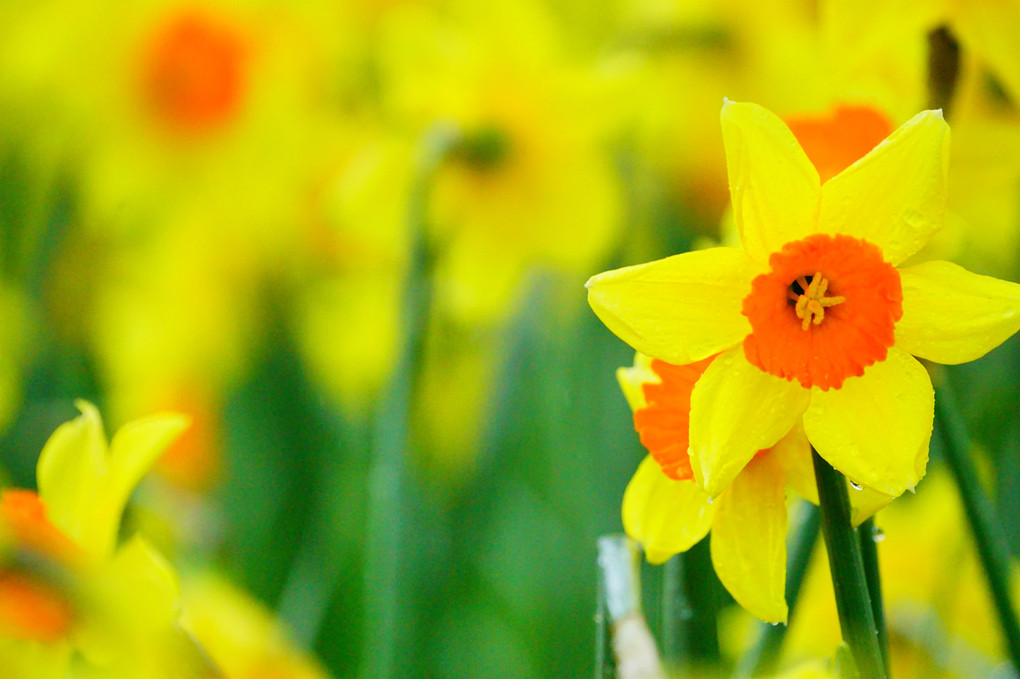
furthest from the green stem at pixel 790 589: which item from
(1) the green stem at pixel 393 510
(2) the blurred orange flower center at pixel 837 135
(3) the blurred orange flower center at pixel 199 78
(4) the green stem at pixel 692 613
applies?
(3) the blurred orange flower center at pixel 199 78

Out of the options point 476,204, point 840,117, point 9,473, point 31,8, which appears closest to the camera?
point 840,117

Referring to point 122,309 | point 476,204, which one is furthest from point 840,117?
point 122,309

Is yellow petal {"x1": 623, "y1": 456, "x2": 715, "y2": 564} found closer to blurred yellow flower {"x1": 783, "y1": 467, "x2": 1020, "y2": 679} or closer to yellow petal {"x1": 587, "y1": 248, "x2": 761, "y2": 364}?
yellow petal {"x1": 587, "y1": 248, "x2": 761, "y2": 364}

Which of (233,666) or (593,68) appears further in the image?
(593,68)

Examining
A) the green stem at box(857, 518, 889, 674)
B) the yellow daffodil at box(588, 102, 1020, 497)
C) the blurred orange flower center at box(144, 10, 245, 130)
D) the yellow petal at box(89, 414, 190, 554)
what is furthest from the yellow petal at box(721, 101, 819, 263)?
the blurred orange flower center at box(144, 10, 245, 130)

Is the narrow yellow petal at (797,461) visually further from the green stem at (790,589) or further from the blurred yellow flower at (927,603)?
the blurred yellow flower at (927,603)

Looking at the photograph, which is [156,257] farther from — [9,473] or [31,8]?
[9,473]

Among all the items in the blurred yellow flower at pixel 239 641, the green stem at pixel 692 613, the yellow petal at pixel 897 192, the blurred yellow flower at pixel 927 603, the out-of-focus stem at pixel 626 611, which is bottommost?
the blurred yellow flower at pixel 927 603
